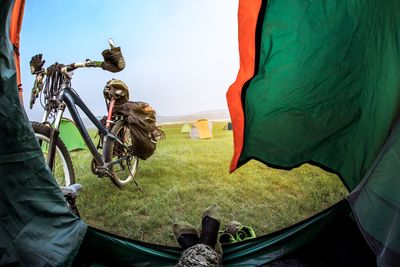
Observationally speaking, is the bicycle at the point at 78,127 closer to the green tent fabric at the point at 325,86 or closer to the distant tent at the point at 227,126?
the distant tent at the point at 227,126

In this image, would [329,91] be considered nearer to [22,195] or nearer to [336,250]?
[336,250]

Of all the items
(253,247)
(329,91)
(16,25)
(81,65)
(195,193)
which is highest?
(16,25)

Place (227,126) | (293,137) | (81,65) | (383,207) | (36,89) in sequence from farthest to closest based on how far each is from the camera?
(227,126) < (81,65) < (36,89) < (293,137) < (383,207)

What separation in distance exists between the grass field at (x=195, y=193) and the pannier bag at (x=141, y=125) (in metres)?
0.06

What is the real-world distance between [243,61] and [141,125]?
83 cm

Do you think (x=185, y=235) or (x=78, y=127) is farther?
(x=78, y=127)

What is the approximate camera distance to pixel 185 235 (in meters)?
1.02

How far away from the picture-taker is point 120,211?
1.50 m

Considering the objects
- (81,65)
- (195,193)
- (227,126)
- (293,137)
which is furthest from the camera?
(227,126)

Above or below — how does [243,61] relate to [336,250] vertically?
above

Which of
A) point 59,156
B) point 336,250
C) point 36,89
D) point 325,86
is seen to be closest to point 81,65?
point 36,89

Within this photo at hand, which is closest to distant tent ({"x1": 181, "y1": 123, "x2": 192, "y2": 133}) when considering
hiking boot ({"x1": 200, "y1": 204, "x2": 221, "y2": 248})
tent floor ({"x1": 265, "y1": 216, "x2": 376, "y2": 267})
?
hiking boot ({"x1": 200, "y1": 204, "x2": 221, "y2": 248})

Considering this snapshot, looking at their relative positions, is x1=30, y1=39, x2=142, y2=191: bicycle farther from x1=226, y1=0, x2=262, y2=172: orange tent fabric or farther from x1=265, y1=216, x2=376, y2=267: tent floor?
x1=265, y1=216, x2=376, y2=267: tent floor

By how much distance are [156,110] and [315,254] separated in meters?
1.06
